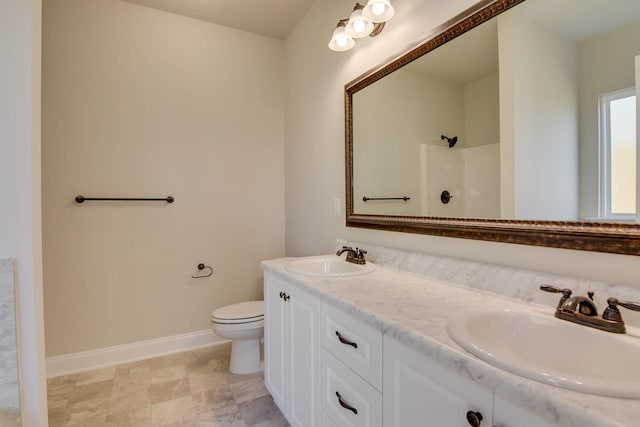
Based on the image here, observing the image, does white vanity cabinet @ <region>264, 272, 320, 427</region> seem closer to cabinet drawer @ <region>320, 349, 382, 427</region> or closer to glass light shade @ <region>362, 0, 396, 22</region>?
cabinet drawer @ <region>320, 349, 382, 427</region>

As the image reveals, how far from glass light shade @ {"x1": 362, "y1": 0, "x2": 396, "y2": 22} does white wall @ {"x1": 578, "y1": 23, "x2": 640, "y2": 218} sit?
855 mm

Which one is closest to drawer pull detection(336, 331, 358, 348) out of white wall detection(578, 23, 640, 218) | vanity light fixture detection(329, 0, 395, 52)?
white wall detection(578, 23, 640, 218)

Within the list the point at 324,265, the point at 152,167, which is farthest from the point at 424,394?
the point at 152,167

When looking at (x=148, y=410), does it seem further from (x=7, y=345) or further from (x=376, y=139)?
(x=376, y=139)

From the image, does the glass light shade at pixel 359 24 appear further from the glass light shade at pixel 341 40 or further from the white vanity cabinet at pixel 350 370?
the white vanity cabinet at pixel 350 370

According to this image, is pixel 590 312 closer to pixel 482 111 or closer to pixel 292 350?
pixel 482 111

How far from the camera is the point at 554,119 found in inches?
38.6

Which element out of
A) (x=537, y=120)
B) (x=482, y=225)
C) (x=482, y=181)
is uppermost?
(x=537, y=120)

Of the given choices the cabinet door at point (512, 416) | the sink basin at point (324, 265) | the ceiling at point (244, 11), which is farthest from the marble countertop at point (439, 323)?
the ceiling at point (244, 11)

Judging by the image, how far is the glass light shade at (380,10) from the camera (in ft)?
4.84

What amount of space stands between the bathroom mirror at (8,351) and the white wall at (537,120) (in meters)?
1.81

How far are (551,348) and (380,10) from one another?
1525 millimetres

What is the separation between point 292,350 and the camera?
1.46m

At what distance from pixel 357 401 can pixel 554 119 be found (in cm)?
110
